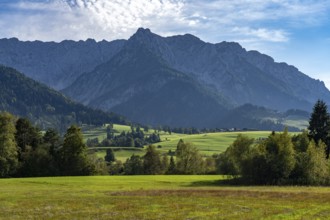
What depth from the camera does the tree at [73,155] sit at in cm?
12288

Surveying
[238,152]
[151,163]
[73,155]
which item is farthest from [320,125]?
[73,155]

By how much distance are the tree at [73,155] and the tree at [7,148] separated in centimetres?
1382

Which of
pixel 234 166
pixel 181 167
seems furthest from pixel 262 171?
pixel 181 167

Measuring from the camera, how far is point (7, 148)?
115375 millimetres

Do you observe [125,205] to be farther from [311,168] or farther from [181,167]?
[181,167]

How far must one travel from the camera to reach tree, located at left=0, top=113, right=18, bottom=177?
11450 cm

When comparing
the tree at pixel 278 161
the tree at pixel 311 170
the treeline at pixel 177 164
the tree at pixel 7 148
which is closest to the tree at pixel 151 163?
the treeline at pixel 177 164

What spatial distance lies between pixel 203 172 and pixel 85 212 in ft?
378

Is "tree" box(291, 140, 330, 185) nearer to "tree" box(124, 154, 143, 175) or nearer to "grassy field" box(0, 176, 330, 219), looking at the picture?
"grassy field" box(0, 176, 330, 219)

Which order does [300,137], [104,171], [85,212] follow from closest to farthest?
[85,212]
[300,137]
[104,171]

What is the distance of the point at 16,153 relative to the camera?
117875mm

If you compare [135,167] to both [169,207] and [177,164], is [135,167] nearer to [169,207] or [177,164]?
[177,164]

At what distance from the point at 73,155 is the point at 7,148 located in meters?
18.8

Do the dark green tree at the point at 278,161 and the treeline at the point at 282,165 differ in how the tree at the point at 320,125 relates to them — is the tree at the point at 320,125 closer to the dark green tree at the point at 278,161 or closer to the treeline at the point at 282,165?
the treeline at the point at 282,165
